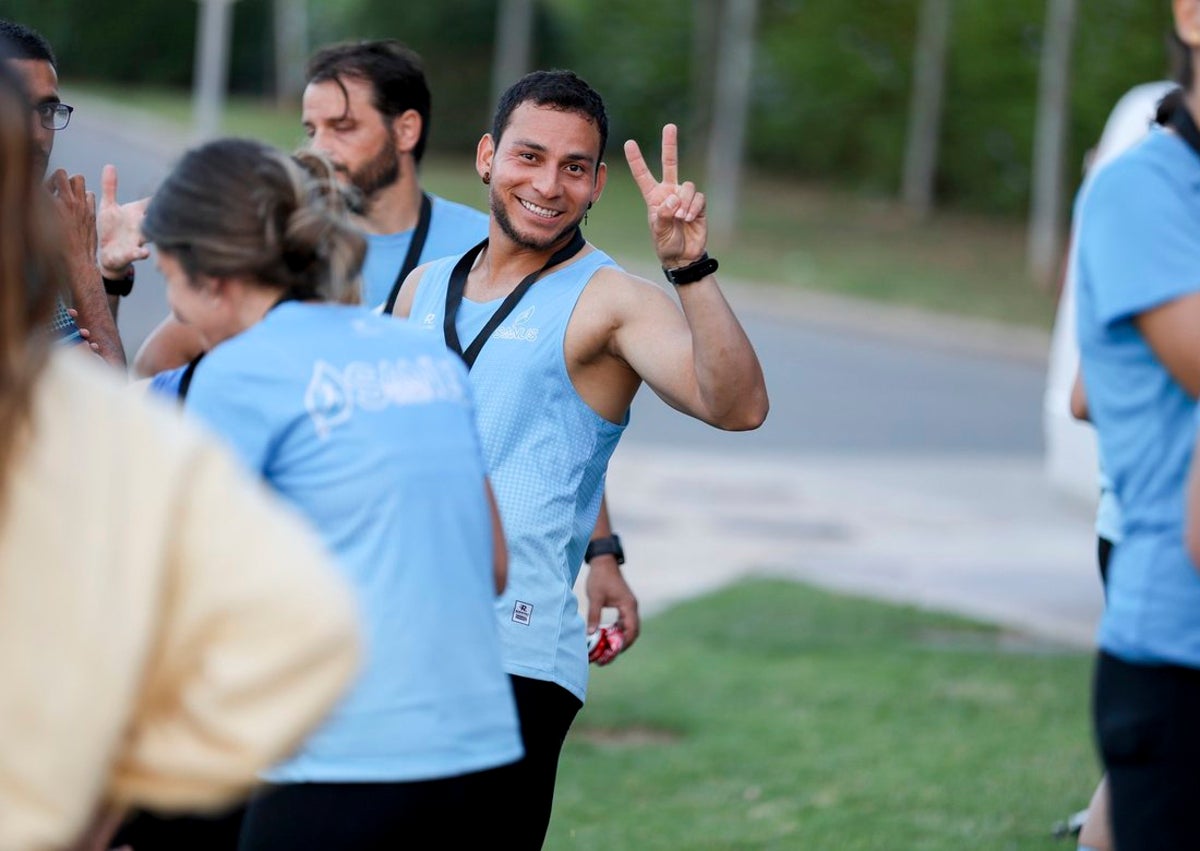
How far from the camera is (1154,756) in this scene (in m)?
2.56

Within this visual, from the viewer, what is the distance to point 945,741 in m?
6.67

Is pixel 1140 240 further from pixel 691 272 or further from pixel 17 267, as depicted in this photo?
pixel 17 267

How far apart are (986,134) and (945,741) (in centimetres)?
2802

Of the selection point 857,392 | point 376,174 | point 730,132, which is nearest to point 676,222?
point 376,174

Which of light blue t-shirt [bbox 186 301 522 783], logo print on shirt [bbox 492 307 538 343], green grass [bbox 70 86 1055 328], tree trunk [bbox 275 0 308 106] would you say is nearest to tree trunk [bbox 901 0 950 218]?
green grass [bbox 70 86 1055 328]

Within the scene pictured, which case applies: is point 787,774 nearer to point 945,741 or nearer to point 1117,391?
point 945,741

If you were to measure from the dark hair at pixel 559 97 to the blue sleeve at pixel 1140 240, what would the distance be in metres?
1.74

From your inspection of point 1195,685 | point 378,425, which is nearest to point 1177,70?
point 1195,685

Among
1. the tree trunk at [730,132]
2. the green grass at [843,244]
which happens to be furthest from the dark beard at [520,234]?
the tree trunk at [730,132]

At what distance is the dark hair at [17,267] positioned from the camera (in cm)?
170

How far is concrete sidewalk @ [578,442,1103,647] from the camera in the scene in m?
9.40

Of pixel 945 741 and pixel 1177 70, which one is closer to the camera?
pixel 1177 70

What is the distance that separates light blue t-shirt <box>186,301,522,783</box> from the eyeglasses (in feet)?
4.26

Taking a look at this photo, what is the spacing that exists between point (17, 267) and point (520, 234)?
2290 millimetres
